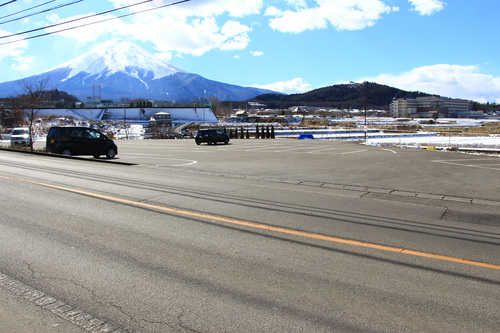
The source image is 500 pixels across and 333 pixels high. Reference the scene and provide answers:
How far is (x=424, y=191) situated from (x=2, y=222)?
968 cm

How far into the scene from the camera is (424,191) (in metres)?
10.4

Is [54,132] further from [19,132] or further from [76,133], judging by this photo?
[19,132]

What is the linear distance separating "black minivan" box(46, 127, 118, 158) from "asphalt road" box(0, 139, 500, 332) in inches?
441

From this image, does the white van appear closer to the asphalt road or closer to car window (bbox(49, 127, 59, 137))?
car window (bbox(49, 127, 59, 137))

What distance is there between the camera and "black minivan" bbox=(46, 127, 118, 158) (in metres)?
20.7

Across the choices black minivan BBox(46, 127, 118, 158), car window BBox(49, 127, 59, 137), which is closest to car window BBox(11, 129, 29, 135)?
car window BBox(49, 127, 59, 137)

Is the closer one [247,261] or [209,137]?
[247,261]

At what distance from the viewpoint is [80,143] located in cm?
2072

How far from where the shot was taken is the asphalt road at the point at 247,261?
344cm

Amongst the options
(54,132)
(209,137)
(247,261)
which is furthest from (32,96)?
(247,261)

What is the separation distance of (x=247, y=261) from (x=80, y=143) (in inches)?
728

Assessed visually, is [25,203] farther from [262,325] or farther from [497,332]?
[497,332]

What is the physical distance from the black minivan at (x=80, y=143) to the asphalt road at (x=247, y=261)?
1119cm

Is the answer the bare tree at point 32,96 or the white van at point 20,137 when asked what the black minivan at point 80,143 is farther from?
the white van at point 20,137
